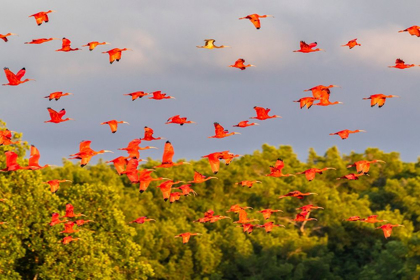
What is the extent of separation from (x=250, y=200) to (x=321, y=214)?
8.95 meters

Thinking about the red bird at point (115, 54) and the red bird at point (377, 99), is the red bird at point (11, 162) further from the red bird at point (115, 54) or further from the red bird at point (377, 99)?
the red bird at point (377, 99)

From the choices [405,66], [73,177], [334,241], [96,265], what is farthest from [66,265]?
[334,241]

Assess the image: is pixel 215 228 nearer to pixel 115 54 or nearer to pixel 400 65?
pixel 115 54

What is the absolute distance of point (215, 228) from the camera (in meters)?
95.9

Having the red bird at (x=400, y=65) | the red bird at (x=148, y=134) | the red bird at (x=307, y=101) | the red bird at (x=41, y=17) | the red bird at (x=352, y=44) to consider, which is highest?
the red bird at (x=41, y=17)

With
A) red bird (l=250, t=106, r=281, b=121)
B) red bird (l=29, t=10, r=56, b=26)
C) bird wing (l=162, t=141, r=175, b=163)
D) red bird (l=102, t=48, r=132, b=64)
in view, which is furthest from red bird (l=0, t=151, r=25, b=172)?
red bird (l=250, t=106, r=281, b=121)

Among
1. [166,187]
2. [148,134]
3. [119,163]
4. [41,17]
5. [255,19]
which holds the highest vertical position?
[41,17]

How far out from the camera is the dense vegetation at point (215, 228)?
6112cm

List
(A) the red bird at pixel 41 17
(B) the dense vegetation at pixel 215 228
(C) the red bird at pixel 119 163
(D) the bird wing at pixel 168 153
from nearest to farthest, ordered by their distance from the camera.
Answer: (D) the bird wing at pixel 168 153 < (C) the red bird at pixel 119 163 < (A) the red bird at pixel 41 17 < (B) the dense vegetation at pixel 215 228

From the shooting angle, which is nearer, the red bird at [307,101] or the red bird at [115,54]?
the red bird at [307,101]

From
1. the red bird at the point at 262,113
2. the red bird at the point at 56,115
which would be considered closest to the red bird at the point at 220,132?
the red bird at the point at 262,113

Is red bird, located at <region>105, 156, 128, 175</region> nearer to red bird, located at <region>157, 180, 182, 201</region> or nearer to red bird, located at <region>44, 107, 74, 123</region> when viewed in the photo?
red bird, located at <region>157, 180, 182, 201</region>

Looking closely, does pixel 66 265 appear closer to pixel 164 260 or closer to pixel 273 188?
pixel 164 260

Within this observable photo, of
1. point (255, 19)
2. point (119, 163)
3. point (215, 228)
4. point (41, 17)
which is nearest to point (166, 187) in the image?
point (119, 163)
